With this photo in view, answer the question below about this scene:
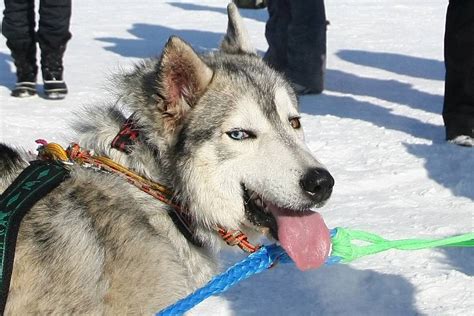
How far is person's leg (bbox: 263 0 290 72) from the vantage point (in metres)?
7.14

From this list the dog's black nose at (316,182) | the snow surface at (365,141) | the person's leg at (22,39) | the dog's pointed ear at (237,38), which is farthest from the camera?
the person's leg at (22,39)

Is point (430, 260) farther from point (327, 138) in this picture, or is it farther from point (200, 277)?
point (327, 138)

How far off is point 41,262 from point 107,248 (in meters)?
0.20

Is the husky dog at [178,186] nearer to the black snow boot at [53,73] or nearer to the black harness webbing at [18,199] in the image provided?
the black harness webbing at [18,199]

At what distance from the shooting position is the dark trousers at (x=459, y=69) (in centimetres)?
521

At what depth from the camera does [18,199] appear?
7.25ft

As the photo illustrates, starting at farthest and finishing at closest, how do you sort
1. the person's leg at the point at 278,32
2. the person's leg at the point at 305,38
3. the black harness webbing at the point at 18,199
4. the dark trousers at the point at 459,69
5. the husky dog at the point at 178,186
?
the person's leg at the point at 278,32
the person's leg at the point at 305,38
the dark trousers at the point at 459,69
the husky dog at the point at 178,186
the black harness webbing at the point at 18,199

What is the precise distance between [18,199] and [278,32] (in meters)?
5.30

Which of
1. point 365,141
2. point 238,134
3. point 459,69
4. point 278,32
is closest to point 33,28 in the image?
point 278,32

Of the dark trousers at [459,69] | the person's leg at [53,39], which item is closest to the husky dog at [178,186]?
the dark trousers at [459,69]

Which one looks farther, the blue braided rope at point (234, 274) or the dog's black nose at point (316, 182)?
the dog's black nose at point (316, 182)

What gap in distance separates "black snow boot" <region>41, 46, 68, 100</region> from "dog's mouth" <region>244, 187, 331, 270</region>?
13.3 feet

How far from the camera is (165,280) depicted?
2352 mm

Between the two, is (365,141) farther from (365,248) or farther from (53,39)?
(365,248)
